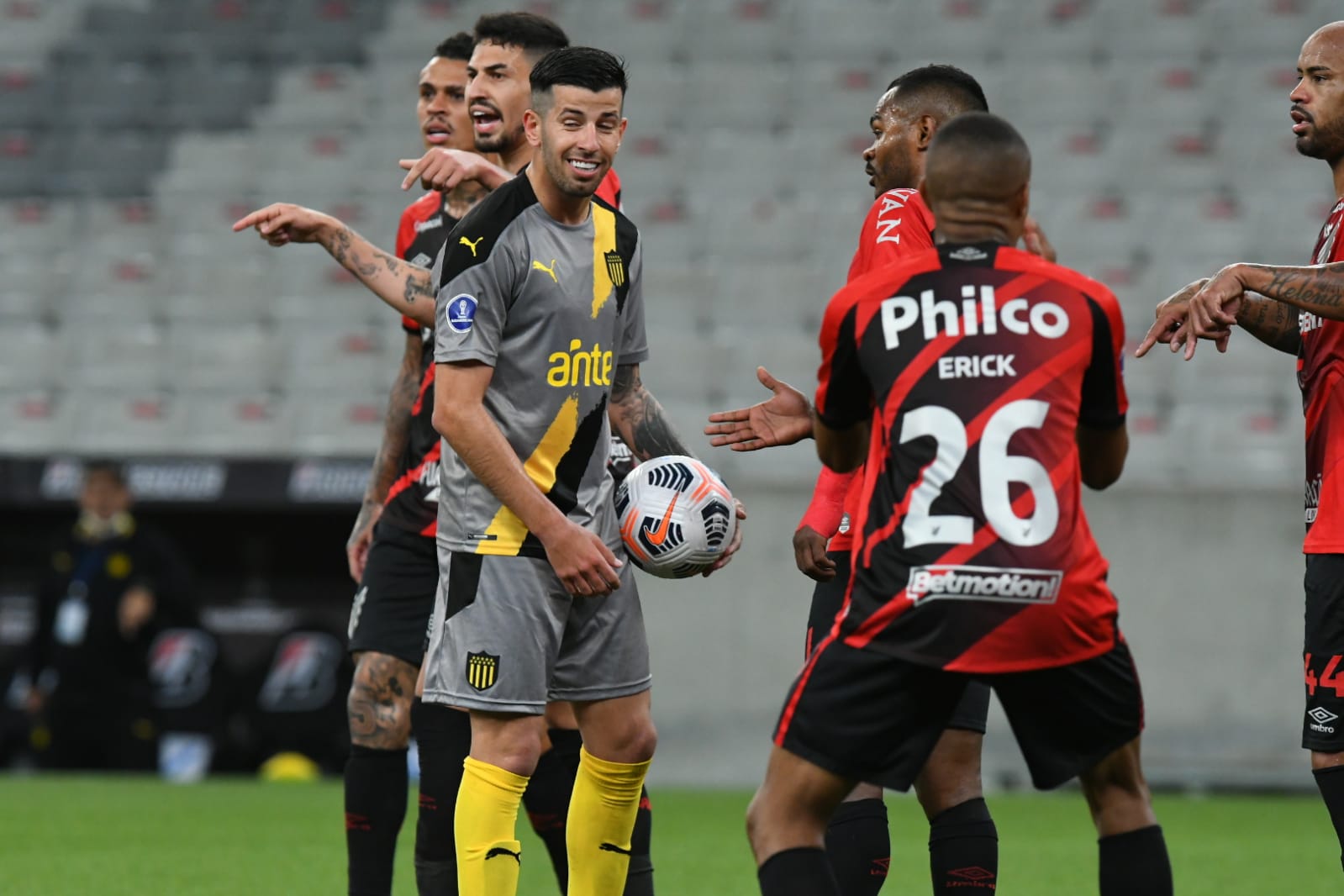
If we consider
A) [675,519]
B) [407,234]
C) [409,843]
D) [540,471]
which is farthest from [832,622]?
[409,843]

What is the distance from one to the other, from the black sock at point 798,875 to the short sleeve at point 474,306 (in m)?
1.39

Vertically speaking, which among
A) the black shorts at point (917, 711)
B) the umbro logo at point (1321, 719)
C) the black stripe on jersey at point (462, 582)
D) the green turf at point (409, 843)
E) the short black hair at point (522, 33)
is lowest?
the green turf at point (409, 843)

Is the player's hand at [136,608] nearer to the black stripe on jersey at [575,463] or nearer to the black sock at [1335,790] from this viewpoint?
the black stripe on jersey at [575,463]

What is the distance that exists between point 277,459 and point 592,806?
6380 millimetres

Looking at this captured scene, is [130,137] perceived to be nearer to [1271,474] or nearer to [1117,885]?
[1271,474]

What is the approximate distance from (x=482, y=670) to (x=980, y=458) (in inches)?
55.1

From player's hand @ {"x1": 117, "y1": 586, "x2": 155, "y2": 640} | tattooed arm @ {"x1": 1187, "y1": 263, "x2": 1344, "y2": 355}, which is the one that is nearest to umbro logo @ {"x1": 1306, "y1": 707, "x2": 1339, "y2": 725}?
tattooed arm @ {"x1": 1187, "y1": 263, "x2": 1344, "y2": 355}

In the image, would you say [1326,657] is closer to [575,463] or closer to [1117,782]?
[1117,782]

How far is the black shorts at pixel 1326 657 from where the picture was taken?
14.9 feet

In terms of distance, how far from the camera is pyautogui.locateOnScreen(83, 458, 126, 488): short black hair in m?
10.1

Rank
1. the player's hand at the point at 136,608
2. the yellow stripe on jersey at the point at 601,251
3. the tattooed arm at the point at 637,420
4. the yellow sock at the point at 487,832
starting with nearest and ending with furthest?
the yellow sock at the point at 487,832 → the yellow stripe on jersey at the point at 601,251 → the tattooed arm at the point at 637,420 → the player's hand at the point at 136,608

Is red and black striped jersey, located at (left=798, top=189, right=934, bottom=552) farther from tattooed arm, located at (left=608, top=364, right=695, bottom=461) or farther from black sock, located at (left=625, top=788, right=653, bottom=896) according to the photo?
black sock, located at (left=625, top=788, right=653, bottom=896)

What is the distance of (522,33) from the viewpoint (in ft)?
16.1

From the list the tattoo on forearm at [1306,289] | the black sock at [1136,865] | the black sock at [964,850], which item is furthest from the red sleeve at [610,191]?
the black sock at [1136,865]
